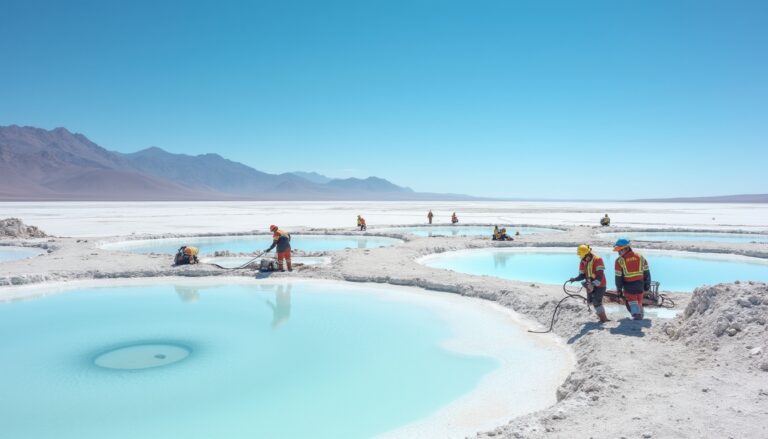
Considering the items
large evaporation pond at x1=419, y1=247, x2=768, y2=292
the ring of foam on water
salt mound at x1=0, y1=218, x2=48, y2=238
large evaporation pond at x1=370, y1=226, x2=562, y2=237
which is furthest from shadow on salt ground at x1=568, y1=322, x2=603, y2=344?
salt mound at x1=0, y1=218, x2=48, y2=238

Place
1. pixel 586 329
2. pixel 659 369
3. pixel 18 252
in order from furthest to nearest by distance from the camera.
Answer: pixel 18 252 → pixel 586 329 → pixel 659 369

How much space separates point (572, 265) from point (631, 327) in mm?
7530

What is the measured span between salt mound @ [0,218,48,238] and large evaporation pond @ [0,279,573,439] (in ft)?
41.1

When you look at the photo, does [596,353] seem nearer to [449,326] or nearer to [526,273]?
[449,326]

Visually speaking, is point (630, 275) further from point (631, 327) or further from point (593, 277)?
point (631, 327)

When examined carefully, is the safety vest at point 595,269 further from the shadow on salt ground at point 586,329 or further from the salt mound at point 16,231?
the salt mound at point 16,231

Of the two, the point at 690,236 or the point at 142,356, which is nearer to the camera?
the point at 142,356

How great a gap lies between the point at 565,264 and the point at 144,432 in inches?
457

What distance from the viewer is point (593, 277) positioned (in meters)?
6.51

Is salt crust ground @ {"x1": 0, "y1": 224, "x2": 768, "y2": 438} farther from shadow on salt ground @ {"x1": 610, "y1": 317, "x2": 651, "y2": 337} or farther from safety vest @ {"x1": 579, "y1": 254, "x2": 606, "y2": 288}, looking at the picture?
safety vest @ {"x1": 579, "y1": 254, "x2": 606, "y2": 288}

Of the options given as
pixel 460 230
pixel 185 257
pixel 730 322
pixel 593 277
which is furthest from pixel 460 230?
pixel 730 322

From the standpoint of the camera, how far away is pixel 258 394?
527 cm

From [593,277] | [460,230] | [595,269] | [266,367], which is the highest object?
[595,269]

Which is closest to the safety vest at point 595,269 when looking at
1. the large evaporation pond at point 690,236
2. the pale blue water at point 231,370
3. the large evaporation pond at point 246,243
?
the pale blue water at point 231,370
